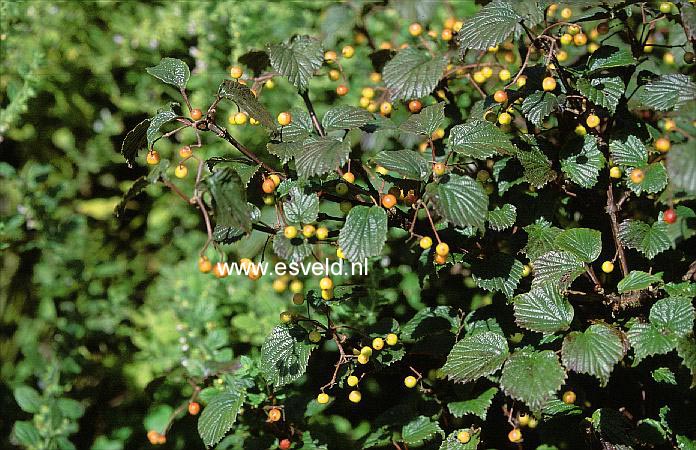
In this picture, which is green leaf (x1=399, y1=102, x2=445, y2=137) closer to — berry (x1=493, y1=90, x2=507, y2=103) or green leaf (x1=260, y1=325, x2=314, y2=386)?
berry (x1=493, y1=90, x2=507, y2=103)

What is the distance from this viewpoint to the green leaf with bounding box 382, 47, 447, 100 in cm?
128

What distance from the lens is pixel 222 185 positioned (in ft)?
3.31

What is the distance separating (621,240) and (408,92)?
51cm

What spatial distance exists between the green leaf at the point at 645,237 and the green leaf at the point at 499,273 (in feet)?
0.70

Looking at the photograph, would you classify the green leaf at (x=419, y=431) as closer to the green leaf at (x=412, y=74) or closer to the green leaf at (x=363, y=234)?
the green leaf at (x=363, y=234)

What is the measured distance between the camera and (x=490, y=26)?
122cm

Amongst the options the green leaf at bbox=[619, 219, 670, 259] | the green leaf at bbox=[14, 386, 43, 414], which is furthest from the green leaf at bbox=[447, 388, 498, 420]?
the green leaf at bbox=[14, 386, 43, 414]

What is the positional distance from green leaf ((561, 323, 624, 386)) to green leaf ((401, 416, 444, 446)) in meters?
0.38

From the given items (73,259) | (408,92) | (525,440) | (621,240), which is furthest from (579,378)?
(73,259)

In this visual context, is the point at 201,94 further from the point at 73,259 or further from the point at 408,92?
the point at 408,92

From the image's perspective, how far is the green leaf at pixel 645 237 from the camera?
123cm

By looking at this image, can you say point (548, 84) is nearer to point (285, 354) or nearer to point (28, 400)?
point (285, 354)

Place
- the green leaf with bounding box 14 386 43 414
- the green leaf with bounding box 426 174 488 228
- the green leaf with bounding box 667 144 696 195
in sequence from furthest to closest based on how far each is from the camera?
the green leaf with bounding box 14 386 43 414, the green leaf with bounding box 426 174 488 228, the green leaf with bounding box 667 144 696 195

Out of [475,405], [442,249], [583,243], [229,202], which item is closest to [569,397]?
[475,405]
